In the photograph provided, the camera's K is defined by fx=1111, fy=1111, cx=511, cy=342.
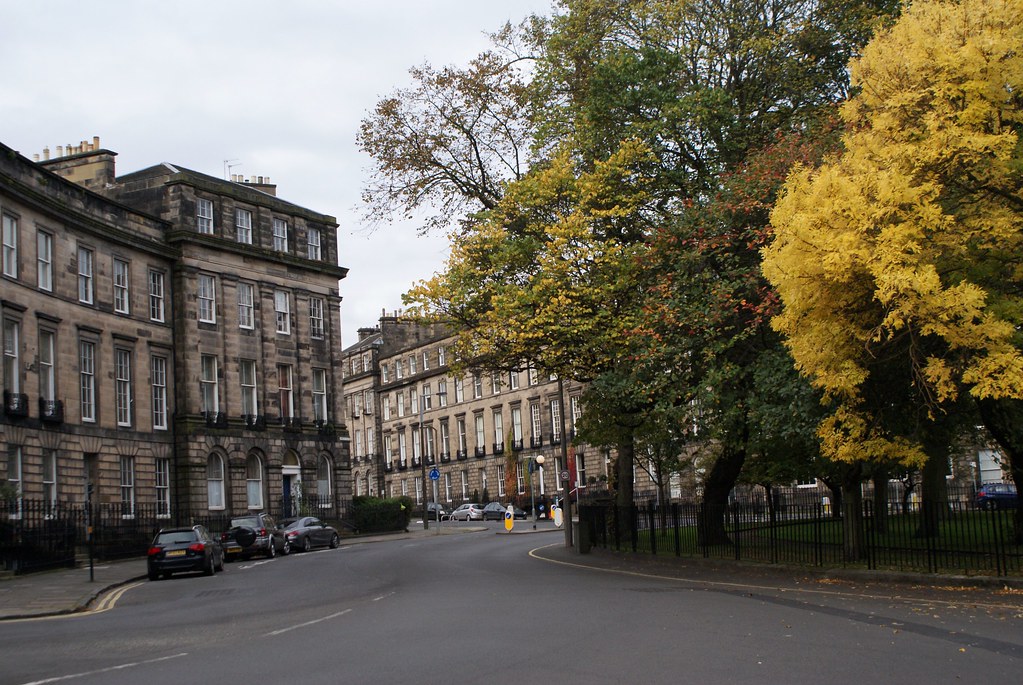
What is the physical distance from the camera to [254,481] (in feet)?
173

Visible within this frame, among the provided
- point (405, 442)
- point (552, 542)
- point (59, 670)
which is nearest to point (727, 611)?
point (59, 670)

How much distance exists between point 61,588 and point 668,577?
45.9 feet

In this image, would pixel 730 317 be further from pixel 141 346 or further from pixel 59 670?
pixel 141 346

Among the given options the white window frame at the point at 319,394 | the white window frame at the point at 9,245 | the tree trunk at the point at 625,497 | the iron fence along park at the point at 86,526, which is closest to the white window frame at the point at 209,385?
the iron fence along park at the point at 86,526

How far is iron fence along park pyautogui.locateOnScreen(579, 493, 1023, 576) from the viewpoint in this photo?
66.1 feet

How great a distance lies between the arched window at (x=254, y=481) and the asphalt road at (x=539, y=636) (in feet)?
97.3

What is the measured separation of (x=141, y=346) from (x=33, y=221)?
352 inches

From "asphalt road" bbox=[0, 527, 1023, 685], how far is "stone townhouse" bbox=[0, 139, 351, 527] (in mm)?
20379

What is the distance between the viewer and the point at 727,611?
49.8ft

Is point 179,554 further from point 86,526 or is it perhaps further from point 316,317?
point 316,317

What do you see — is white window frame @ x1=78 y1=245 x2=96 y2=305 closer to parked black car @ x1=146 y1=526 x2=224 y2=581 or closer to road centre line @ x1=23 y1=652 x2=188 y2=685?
parked black car @ x1=146 y1=526 x2=224 y2=581

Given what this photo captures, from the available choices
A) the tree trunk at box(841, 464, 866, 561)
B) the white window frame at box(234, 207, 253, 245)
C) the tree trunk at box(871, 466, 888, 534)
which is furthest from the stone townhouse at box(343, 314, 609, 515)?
the tree trunk at box(841, 464, 866, 561)

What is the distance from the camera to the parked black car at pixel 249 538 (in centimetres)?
3797

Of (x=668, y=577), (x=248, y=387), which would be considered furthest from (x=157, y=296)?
(x=668, y=577)
